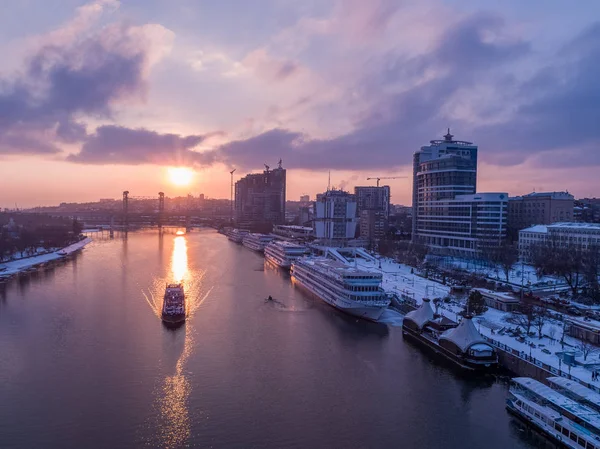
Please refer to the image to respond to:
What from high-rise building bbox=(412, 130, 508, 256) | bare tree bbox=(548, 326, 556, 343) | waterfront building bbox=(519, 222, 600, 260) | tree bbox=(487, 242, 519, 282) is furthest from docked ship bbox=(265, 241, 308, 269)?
bare tree bbox=(548, 326, 556, 343)

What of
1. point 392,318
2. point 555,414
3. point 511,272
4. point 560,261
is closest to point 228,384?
point 555,414

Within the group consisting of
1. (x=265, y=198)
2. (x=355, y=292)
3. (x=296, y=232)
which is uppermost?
(x=265, y=198)

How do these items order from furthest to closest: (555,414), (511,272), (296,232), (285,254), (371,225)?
(296,232) → (371,225) → (285,254) → (511,272) → (555,414)

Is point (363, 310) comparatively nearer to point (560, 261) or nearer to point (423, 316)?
point (423, 316)

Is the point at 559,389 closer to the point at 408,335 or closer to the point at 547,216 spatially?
the point at 408,335

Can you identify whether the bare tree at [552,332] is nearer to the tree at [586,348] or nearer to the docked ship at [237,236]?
the tree at [586,348]

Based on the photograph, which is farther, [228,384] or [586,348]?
[586,348]

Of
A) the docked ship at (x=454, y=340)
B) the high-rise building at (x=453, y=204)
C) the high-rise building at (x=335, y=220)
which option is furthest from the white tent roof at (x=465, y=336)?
the high-rise building at (x=335, y=220)
